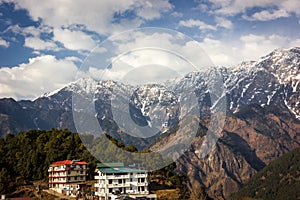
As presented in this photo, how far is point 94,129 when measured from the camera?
15.5 metres

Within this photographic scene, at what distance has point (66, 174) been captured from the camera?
40.3m

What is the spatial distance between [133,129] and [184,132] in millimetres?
2054

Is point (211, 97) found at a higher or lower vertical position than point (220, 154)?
lower

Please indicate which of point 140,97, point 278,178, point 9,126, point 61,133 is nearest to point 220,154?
point 278,178

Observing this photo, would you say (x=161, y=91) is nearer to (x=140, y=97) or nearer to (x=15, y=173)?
(x=140, y=97)

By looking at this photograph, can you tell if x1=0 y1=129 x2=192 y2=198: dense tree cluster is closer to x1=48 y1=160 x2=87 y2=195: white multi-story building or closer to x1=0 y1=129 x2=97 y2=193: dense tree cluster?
x1=0 y1=129 x2=97 y2=193: dense tree cluster

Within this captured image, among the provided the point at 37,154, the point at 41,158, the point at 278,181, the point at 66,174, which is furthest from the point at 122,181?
the point at 278,181

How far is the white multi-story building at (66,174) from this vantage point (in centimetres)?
4037

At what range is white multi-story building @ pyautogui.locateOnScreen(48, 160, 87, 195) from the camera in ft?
132

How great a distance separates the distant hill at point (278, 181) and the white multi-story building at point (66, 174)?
108m

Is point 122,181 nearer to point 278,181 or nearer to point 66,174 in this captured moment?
point 66,174

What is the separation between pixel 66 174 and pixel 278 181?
125m

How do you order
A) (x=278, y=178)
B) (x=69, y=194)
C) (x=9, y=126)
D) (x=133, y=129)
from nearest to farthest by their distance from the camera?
(x=133, y=129) < (x=69, y=194) < (x=278, y=178) < (x=9, y=126)

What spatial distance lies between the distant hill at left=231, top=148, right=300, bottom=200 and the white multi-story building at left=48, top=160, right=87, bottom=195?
107859 mm
